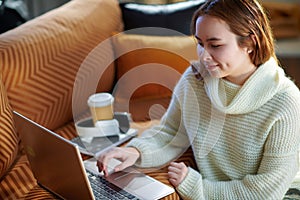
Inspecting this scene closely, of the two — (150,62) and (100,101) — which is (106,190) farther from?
(150,62)

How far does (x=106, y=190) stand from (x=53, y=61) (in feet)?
2.02

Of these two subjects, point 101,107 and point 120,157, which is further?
point 101,107

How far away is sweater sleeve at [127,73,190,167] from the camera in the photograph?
1.69 metres

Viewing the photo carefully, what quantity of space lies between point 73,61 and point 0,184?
0.59m

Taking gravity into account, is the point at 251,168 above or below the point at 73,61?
below

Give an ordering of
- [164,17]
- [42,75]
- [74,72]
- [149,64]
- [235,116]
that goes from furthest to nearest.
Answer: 1. [164,17]
2. [149,64]
3. [74,72]
4. [42,75]
5. [235,116]

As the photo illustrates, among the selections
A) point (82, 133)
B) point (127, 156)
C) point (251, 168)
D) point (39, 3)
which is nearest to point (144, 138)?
point (127, 156)

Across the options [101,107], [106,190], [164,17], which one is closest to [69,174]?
[106,190]

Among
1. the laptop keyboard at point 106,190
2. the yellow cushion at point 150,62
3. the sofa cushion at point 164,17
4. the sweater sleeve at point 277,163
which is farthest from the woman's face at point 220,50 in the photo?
the sofa cushion at point 164,17

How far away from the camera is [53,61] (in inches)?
76.7

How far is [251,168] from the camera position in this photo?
159cm

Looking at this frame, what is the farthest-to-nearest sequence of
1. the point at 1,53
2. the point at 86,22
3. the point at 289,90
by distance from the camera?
the point at 86,22 → the point at 1,53 → the point at 289,90

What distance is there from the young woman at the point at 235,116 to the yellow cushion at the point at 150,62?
0.45 metres

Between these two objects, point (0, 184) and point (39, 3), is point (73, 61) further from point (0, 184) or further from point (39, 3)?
point (39, 3)
